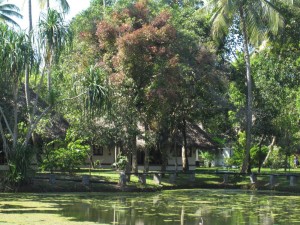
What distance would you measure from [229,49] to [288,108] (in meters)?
5.94

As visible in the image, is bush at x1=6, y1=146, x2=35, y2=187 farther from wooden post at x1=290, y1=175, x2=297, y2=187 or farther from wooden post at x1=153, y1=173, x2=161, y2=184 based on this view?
wooden post at x1=290, y1=175, x2=297, y2=187

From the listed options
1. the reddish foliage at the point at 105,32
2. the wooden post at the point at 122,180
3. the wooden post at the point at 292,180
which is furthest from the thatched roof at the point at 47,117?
the wooden post at the point at 292,180

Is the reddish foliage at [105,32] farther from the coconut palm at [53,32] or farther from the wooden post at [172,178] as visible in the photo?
the wooden post at [172,178]

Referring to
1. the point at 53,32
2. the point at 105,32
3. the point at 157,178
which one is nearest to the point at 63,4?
the point at 105,32

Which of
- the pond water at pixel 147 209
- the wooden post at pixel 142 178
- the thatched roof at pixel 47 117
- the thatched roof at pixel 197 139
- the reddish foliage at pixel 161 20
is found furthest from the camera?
the thatched roof at pixel 197 139

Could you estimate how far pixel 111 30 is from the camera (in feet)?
96.6

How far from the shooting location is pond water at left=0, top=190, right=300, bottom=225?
17047mm

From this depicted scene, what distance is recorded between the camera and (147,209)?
2009cm

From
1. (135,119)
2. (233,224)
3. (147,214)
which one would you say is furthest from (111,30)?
(233,224)

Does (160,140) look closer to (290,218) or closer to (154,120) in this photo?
(154,120)

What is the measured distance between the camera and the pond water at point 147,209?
17.0m

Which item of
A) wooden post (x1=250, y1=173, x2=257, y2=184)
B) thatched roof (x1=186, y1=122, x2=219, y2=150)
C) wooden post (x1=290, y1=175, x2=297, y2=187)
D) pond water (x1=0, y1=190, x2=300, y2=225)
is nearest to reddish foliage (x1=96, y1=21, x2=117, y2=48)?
pond water (x1=0, y1=190, x2=300, y2=225)

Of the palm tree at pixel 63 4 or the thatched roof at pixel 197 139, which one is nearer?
the palm tree at pixel 63 4

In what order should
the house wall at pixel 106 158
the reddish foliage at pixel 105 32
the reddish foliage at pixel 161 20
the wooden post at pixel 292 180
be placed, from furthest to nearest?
the house wall at pixel 106 158
the wooden post at pixel 292 180
the reddish foliage at pixel 161 20
the reddish foliage at pixel 105 32
